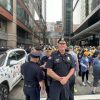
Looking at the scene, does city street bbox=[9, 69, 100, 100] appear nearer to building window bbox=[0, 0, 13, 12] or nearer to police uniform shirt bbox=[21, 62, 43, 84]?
police uniform shirt bbox=[21, 62, 43, 84]

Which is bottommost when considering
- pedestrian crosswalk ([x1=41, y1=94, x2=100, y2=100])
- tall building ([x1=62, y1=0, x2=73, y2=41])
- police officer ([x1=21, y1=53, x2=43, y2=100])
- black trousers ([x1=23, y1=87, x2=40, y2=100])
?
pedestrian crosswalk ([x1=41, y1=94, x2=100, y2=100])

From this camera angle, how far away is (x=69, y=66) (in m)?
5.84

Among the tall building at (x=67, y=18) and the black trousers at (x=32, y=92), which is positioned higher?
the tall building at (x=67, y=18)

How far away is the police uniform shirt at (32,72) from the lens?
20.2ft

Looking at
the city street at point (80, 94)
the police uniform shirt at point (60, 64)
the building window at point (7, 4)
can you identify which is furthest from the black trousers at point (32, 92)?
the building window at point (7, 4)

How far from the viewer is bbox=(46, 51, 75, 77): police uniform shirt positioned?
226 inches

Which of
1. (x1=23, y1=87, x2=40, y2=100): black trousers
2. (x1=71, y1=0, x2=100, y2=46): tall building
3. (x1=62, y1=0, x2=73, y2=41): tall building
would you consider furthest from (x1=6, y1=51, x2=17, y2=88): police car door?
(x1=62, y1=0, x2=73, y2=41): tall building

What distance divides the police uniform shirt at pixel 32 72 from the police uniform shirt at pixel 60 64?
17.5 inches

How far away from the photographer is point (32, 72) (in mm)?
6207

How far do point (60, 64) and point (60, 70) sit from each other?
0.13 meters

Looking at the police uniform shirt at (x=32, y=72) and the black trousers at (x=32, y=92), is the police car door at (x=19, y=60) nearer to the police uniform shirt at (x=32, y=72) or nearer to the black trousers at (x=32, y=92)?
the black trousers at (x=32, y=92)

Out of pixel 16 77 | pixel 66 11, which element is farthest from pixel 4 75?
pixel 66 11

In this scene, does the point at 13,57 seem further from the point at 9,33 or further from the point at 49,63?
the point at 9,33

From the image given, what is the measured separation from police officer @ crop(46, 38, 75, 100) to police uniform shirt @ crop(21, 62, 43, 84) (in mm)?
406
